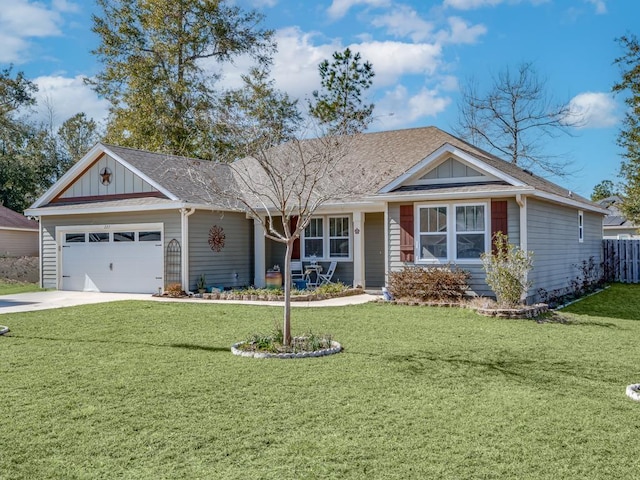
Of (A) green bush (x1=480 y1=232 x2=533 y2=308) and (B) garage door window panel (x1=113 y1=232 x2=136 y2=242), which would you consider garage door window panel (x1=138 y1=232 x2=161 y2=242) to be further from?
(A) green bush (x1=480 y1=232 x2=533 y2=308)

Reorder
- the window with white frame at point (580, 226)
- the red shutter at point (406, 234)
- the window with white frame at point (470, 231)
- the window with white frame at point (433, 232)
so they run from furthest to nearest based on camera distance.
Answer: the window with white frame at point (580, 226)
the red shutter at point (406, 234)
the window with white frame at point (433, 232)
the window with white frame at point (470, 231)

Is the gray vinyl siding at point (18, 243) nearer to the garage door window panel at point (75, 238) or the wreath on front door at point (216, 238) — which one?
the garage door window panel at point (75, 238)

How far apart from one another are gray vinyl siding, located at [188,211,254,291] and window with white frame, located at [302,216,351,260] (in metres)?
1.92

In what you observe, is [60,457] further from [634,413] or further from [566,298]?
[566,298]

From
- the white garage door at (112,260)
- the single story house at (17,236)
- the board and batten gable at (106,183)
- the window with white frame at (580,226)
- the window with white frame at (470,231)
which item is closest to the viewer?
the window with white frame at (470,231)

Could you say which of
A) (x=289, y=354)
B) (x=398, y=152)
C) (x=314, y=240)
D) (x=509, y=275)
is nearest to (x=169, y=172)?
(x=314, y=240)

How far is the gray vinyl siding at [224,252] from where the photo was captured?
53.6 feet

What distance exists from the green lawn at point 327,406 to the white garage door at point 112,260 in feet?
22.6

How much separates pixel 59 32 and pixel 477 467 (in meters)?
23.3

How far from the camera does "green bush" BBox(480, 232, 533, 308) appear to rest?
1190 cm

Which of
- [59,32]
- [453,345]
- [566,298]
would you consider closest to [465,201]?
[566,298]

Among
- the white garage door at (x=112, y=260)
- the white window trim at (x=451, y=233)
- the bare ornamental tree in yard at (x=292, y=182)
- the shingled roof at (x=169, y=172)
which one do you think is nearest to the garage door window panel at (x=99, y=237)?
the white garage door at (x=112, y=260)

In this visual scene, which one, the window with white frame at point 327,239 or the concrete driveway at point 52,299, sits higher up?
the window with white frame at point 327,239

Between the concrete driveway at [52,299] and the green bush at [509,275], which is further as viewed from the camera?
the concrete driveway at [52,299]
